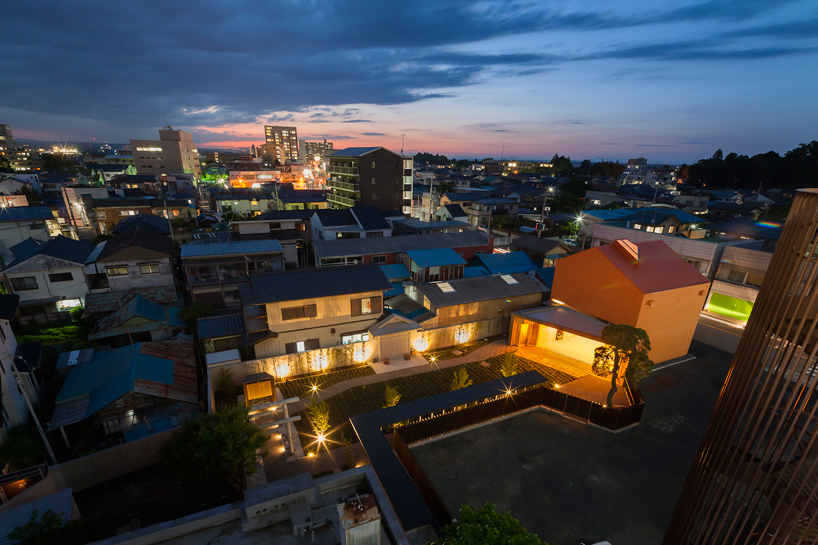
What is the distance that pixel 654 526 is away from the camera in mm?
11531

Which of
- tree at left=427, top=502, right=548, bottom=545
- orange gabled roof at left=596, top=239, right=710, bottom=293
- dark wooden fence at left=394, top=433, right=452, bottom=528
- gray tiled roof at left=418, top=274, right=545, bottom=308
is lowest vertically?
dark wooden fence at left=394, top=433, right=452, bottom=528

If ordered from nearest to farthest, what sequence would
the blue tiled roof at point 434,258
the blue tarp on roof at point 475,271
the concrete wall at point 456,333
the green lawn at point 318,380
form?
the green lawn at point 318,380 → the concrete wall at point 456,333 → the blue tiled roof at point 434,258 → the blue tarp on roof at point 475,271

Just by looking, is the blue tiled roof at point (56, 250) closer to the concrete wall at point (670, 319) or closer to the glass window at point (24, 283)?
the glass window at point (24, 283)

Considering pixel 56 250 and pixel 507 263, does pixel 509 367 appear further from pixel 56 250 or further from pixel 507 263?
pixel 56 250

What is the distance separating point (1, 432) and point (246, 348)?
33.8ft

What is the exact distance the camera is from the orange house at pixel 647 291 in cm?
2086

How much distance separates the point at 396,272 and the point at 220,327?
53.2 ft

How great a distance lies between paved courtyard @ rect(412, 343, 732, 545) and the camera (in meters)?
11.6

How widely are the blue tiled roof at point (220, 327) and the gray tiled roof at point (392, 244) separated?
12083mm

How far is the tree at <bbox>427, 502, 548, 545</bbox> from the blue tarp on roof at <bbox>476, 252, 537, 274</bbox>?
28769 millimetres

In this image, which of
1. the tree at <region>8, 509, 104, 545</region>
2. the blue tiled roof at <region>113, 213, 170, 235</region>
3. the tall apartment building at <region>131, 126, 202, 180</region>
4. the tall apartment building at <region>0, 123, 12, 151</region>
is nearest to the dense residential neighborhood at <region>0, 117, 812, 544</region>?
the tree at <region>8, 509, 104, 545</region>

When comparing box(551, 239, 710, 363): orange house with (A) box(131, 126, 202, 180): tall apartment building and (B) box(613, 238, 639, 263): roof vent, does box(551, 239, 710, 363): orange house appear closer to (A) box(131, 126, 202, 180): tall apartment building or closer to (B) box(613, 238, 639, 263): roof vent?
(B) box(613, 238, 639, 263): roof vent

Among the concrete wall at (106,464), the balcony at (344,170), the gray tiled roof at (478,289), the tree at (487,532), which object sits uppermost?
the balcony at (344,170)

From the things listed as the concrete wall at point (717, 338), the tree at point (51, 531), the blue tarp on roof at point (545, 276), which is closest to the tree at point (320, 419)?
the tree at point (51, 531)
